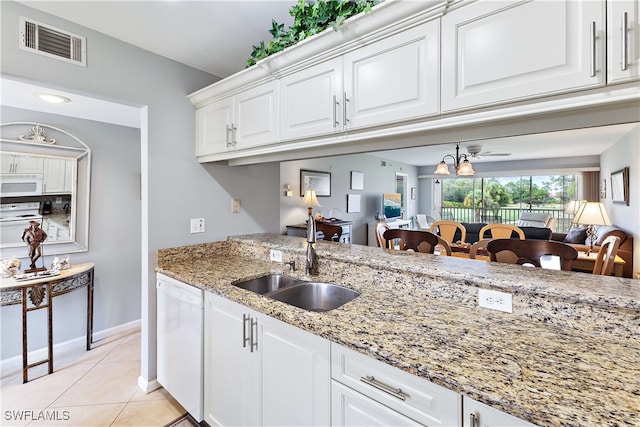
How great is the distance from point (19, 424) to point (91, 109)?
242cm

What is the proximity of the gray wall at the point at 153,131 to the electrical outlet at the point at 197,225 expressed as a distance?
3cm

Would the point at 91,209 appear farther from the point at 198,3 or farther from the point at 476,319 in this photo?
the point at 476,319

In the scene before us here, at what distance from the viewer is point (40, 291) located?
7.52 ft

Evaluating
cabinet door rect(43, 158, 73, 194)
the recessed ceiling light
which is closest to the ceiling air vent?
the recessed ceiling light

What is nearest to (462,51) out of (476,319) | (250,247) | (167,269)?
(476,319)

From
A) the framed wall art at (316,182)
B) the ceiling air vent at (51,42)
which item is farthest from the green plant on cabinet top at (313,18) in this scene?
the framed wall art at (316,182)

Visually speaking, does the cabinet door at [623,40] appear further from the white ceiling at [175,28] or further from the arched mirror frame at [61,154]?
the arched mirror frame at [61,154]

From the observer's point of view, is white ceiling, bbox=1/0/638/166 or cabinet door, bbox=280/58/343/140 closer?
cabinet door, bbox=280/58/343/140

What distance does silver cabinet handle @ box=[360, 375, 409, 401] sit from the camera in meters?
0.88

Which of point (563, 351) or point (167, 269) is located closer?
point (563, 351)

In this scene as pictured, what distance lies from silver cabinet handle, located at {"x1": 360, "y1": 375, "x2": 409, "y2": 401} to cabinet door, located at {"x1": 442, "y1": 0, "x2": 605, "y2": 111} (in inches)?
41.2

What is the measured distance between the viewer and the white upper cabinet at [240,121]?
180 centimetres

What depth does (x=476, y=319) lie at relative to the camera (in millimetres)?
1148

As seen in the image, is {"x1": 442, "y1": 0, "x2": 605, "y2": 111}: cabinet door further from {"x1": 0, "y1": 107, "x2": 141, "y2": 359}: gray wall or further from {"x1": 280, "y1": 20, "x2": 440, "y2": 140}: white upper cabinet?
{"x1": 0, "y1": 107, "x2": 141, "y2": 359}: gray wall
